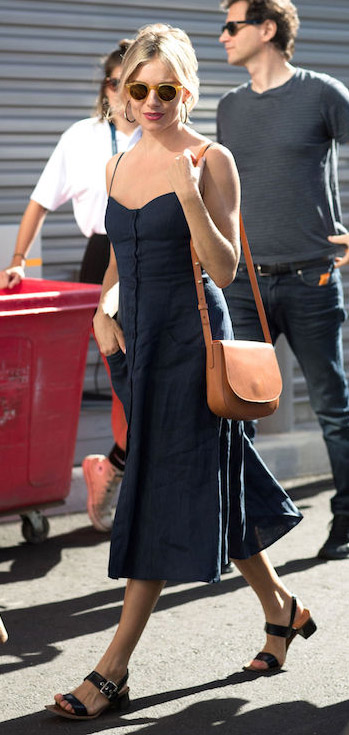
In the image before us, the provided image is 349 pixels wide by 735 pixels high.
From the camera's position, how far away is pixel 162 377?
Answer: 3779 mm

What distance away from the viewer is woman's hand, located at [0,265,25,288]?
18.3ft

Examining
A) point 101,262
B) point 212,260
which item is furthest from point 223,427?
point 101,262

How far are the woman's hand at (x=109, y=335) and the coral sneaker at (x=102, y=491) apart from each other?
199 centimetres

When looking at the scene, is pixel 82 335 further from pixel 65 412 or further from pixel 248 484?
pixel 248 484

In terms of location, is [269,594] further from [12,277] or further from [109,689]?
[12,277]

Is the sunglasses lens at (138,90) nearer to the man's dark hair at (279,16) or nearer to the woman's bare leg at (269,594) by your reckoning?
the woman's bare leg at (269,594)

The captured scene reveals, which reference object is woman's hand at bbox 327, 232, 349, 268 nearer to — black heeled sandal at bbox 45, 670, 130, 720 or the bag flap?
the bag flap

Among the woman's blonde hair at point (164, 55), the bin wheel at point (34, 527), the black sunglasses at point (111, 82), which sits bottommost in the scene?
the bin wheel at point (34, 527)

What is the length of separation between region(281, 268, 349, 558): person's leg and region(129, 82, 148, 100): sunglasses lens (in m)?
1.81

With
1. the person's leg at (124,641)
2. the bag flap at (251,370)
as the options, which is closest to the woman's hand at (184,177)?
the bag flap at (251,370)

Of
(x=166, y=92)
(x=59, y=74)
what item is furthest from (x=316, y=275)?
(x=59, y=74)

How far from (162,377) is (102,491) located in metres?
2.19

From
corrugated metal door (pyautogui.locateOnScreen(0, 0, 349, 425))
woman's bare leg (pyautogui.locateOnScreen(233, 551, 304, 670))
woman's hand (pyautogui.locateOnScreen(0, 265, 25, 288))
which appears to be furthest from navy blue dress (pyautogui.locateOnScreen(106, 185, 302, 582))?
corrugated metal door (pyautogui.locateOnScreen(0, 0, 349, 425))

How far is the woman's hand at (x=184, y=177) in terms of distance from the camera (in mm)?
3508
